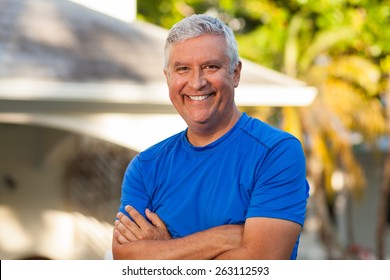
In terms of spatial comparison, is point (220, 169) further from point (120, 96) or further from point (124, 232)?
point (120, 96)

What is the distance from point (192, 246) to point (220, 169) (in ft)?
0.97

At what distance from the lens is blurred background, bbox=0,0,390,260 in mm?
6906

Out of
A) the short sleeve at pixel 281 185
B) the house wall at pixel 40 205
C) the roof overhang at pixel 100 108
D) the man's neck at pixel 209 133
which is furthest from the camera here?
the house wall at pixel 40 205

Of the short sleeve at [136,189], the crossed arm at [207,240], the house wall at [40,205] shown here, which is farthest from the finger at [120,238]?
the house wall at [40,205]

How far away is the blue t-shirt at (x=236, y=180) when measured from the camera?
108 inches

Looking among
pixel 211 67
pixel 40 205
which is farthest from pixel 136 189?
pixel 40 205

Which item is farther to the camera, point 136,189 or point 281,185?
point 136,189

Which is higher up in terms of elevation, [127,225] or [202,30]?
[202,30]

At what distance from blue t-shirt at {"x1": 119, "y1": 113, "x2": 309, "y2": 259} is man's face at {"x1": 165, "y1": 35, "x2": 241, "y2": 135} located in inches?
2.9

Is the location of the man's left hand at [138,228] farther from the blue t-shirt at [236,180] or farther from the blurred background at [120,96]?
the blurred background at [120,96]

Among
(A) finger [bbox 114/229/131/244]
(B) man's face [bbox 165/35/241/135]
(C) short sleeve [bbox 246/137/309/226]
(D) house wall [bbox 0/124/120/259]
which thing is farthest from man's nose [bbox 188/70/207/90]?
(D) house wall [bbox 0/124/120/259]

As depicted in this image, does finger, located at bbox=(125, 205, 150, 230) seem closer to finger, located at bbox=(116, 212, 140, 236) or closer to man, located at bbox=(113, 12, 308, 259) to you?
finger, located at bbox=(116, 212, 140, 236)

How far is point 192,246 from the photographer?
9.39ft
